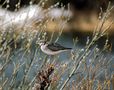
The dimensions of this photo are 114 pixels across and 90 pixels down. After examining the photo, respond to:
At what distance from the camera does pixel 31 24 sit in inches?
185

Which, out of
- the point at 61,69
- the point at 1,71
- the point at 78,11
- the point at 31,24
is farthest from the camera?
the point at 78,11

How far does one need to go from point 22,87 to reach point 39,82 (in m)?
0.75

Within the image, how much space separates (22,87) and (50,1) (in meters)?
11.9

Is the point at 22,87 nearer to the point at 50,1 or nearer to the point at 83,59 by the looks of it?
the point at 83,59

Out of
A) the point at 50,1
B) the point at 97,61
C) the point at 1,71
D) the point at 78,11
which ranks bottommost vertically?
the point at 78,11

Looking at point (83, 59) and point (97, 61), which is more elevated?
point (83, 59)

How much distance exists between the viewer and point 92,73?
4.33m

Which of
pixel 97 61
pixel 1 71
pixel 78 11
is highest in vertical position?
pixel 1 71

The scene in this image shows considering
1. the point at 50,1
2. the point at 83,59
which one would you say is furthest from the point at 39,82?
the point at 50,1

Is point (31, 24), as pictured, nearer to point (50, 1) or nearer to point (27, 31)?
point (27, 31)

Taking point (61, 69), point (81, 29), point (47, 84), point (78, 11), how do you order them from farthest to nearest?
point (78, 11), point (81, 29), point (61, 69), point (47, 84)

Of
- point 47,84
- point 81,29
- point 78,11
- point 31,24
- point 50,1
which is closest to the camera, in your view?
point 47,84

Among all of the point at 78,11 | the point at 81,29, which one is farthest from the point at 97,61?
the point at 78,11

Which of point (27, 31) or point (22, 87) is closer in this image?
point (22, 87)
